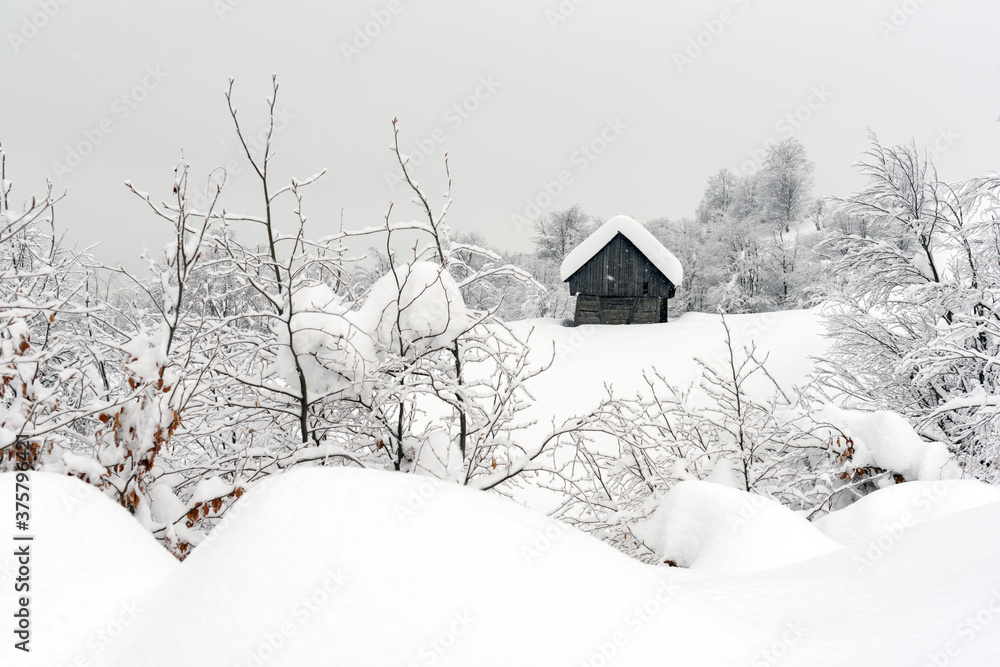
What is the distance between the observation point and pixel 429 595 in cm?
115

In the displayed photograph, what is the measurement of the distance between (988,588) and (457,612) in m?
1.35

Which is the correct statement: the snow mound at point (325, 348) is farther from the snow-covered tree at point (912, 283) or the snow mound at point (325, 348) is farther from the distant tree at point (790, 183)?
the distant tree at point (790, 183)

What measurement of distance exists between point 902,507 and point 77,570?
4454 millimetres

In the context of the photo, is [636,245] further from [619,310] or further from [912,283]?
[912,283]

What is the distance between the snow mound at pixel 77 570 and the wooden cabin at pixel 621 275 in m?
22.4

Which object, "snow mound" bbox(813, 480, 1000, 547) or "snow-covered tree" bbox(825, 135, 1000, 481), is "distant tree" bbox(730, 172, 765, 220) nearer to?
"snow-covered tree" bbox(825, 135, 1000, 481)

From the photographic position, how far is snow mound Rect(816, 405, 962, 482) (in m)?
5.30

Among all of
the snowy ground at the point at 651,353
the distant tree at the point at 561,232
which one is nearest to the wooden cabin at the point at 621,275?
the snowy ground at the point at 651,353

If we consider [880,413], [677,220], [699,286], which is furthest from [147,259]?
[677,220]

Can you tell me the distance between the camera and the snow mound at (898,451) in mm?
5297

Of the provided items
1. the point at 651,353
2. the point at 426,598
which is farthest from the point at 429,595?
the point at 651,353

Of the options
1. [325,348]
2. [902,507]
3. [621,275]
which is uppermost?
[621,275]

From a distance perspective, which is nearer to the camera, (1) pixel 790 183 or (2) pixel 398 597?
(2) pixel 398 597

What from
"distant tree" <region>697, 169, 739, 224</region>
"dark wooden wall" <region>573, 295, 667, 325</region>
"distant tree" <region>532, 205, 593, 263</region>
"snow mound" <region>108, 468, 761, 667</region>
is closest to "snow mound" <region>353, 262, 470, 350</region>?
"snow mound" <region>108, 468, 761, 667</region>
